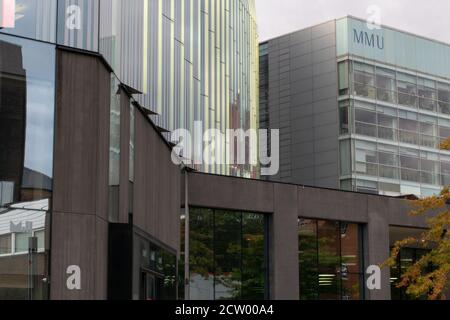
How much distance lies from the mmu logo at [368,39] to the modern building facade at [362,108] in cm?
8

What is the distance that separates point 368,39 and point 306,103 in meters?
7.54

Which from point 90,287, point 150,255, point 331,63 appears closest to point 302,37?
point 331,63

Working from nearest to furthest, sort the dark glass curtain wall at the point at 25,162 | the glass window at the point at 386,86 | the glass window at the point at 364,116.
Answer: the dark glass curtain wall at the point at 25,162 → the glass window at the point at 364,116 → the glass window at the point at 386,86

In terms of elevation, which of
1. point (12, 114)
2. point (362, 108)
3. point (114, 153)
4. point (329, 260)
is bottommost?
point (329, 260)

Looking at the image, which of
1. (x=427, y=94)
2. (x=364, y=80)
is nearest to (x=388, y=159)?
(x=364, y=80)

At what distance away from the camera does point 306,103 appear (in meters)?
68.0

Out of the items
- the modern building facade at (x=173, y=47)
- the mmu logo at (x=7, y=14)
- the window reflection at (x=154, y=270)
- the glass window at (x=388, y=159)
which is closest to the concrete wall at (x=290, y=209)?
the modern building facade at (x=173, y=47)

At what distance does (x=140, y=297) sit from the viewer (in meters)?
19.4

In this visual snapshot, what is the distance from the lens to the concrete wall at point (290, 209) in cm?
3238

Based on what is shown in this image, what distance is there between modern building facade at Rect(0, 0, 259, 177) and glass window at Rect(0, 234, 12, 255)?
495 cm

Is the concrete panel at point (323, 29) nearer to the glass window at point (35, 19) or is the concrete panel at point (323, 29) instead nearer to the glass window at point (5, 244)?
the glass window at point (35, 19)

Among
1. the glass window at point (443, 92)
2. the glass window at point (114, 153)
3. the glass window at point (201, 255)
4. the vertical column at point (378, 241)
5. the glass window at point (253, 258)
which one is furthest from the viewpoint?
the glass window at point (443, 92)

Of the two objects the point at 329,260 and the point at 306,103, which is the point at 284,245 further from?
the point at 306,103

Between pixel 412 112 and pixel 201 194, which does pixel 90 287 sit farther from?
pixel 412 112
